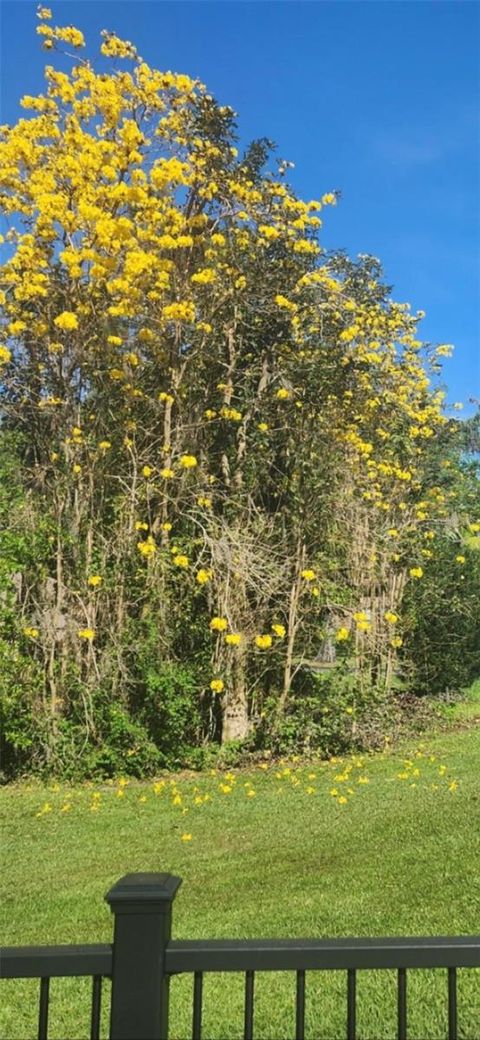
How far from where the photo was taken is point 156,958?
1393 mm

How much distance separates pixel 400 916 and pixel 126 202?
5687 mm

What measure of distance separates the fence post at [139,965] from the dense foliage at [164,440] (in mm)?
5113

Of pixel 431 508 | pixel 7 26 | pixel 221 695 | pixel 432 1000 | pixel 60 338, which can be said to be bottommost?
pixel 432 1000

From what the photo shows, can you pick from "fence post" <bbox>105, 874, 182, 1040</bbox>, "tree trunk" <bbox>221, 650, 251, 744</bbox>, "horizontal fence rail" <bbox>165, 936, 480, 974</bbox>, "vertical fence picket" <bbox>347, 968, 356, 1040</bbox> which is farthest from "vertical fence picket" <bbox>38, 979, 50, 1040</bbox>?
"tree trunk" <bbox>221, 650, 251, 744</bbox>

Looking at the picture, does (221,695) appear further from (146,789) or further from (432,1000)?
(432,1000)

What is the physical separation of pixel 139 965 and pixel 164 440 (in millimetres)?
5783

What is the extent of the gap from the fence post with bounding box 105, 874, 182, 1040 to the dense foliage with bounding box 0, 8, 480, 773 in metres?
5.11

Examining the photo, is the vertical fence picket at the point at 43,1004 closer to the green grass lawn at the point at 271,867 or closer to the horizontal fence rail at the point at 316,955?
the horizontal fence rail at the point at 316,955

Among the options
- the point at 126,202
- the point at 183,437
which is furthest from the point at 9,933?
the point at 126,202

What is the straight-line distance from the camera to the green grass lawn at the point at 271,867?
2.49 meters

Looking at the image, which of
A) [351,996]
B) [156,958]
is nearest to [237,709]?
[351,996]

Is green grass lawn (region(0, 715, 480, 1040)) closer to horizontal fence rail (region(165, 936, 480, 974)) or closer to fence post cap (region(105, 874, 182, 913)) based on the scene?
horizontal fence rail (region(165, 936, 480, 974))

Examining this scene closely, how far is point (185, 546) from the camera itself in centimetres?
684

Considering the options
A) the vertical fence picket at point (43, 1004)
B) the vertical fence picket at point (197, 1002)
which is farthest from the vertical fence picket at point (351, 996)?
the vertical fence picket at point (43, 1004)
